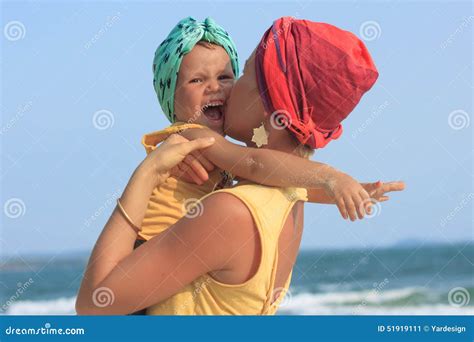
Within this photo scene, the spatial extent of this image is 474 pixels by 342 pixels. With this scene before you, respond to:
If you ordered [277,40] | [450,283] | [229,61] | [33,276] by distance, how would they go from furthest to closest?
1. [33,276]
2. [450,283]
3. [229,61]
4. [277,40]

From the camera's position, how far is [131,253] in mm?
2545

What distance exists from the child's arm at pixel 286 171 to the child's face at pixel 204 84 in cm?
22

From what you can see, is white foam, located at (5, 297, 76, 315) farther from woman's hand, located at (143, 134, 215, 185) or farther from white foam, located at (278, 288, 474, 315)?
woman's hand, located at (143, 134, 215, 185)

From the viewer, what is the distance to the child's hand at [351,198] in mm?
2355

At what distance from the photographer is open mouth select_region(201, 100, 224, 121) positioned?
3.04 meters

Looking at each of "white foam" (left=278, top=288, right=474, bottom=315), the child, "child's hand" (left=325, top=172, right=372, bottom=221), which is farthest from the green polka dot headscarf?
"white foam" (left=278, top=288, right=474, bottom=315)

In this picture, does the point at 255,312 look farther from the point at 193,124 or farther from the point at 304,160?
the point at 193,124

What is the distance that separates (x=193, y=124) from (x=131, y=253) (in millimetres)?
638

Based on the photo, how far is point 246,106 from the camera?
272 centimetres

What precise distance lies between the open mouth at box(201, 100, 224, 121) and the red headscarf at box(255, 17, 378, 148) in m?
0.40

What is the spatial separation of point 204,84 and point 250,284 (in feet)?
2.98

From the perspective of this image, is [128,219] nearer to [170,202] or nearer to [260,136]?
[170,202]

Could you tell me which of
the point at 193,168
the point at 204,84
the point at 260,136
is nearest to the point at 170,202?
the point at 193,168
